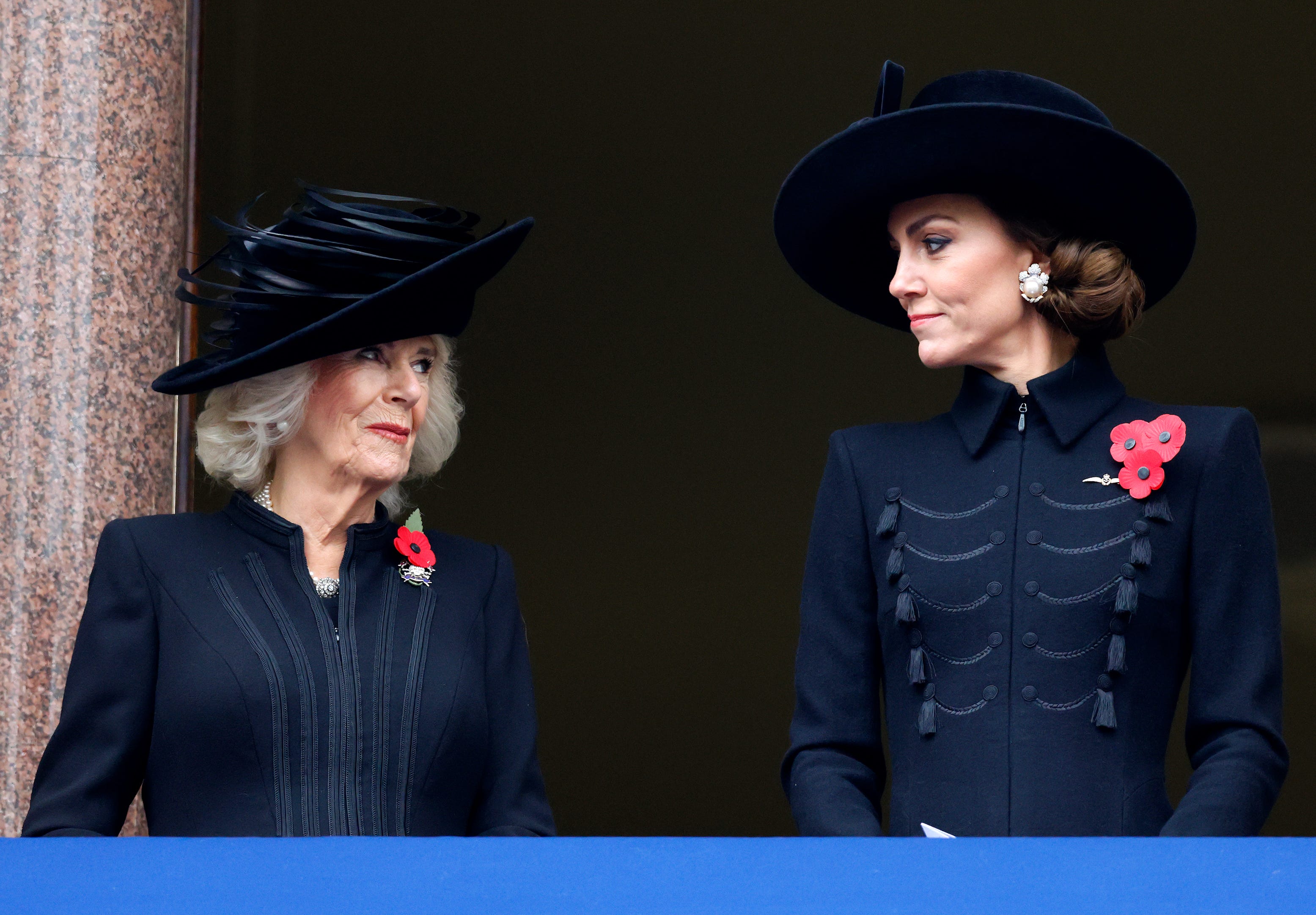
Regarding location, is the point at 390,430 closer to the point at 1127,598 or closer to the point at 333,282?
the point at 333,282

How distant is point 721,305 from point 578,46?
55.0 inches

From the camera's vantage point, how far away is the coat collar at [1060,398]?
245 centimetres

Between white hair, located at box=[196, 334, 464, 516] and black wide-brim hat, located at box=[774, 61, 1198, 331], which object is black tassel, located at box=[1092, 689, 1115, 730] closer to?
black wide-brim hat, located at box=[774, 61, 1198, 331]

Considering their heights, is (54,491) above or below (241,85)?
below

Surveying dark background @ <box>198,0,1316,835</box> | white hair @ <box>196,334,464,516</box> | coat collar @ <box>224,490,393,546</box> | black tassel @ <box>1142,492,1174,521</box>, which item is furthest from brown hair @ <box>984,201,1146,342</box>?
dark background @ <box>198,0,1316,835</box>

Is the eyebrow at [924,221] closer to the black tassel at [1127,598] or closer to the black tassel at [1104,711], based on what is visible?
the black tassel at [1127,598]

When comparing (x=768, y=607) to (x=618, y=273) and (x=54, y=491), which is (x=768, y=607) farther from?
(x=54, y=491)

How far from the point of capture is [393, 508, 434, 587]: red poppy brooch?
8.82 ft

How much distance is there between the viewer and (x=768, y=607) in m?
8.37

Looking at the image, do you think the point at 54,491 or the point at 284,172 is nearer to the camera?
the point at 54,491
